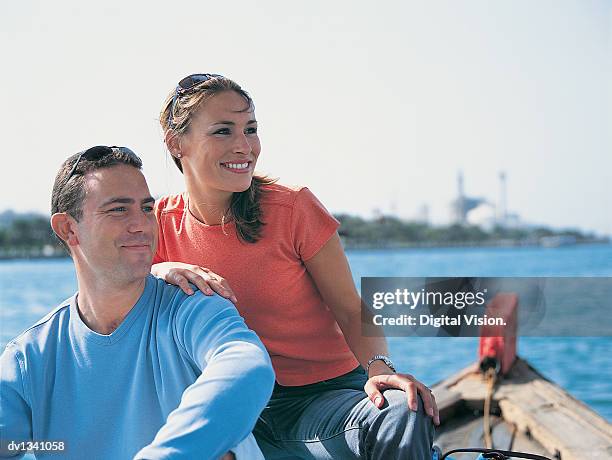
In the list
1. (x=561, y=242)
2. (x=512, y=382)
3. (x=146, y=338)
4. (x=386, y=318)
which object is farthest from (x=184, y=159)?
(x=561, y=242)

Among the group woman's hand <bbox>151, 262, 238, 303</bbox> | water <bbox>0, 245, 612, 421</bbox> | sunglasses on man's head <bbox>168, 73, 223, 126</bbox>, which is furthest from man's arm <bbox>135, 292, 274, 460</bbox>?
water <bbox>0, 245, 612, 421</bbox>

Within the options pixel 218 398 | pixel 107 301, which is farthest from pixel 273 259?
pixel 218 398

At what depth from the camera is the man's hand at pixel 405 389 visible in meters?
1.35

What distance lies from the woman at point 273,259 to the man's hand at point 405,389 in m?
0.11

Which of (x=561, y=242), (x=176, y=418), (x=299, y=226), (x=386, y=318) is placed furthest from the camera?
(x=561, y=242)

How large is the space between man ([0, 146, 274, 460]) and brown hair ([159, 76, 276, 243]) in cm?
20

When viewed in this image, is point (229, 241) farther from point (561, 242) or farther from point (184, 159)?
point (561, 242)

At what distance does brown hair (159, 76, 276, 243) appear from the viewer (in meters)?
1.61

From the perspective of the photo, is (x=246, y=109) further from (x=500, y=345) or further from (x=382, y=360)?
(x=500, y=345)

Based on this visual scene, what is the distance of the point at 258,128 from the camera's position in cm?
167

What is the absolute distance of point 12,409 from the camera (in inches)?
56.5

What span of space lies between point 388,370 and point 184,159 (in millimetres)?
599

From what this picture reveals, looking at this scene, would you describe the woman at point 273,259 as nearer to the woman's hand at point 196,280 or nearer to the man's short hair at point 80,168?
the woman's hand at point 196,280

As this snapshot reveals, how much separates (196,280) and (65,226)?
265 mm
